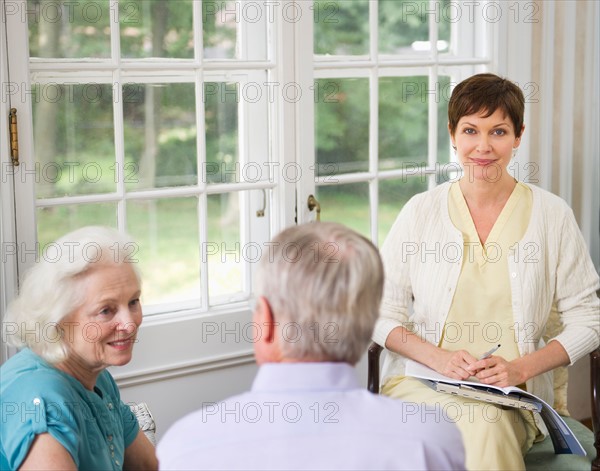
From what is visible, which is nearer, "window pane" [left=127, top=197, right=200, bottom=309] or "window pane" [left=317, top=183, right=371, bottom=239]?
"window pane" [left=127, top=197, right=200, bottom=309]

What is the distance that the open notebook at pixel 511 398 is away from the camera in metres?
2.63

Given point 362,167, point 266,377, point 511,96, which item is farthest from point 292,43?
point 266,377

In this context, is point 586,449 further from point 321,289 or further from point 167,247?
point 321,289

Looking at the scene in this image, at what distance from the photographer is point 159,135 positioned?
3.27m

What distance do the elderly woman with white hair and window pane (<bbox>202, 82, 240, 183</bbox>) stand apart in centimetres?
119

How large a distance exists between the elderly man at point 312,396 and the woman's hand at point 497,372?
1.31 metres

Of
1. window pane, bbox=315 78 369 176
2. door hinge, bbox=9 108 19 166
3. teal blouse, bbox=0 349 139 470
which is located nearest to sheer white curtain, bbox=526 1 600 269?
window pane, bbox=315 78 369 176

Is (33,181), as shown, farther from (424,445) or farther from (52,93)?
(424,445)

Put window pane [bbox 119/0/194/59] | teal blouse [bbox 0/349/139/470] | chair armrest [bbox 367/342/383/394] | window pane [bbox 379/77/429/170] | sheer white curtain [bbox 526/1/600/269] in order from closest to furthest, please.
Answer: teal blouse [bbox 0/349/139/470], chair armrest [bbox 367/342/383/394], window pane [bbox 119/0/194/59], window pane [bbox 379/77/429/170], sheer white curtain [bbox 526/1/600/269]

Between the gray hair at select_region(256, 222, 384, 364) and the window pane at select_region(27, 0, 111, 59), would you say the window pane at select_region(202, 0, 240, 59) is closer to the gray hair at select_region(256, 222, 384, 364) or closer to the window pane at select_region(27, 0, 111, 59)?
the window pane at select_region(27, 0, 111, 59)

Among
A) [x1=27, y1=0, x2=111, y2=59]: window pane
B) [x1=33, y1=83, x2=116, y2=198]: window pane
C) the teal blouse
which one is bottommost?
the teal blouse

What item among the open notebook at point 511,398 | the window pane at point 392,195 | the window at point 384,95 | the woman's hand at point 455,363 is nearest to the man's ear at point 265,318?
the open notebook at point 511,398

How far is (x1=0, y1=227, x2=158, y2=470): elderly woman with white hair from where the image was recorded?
74.4 inches

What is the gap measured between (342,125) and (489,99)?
792mm
